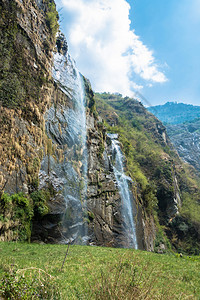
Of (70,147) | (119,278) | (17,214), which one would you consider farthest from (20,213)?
(119,278)

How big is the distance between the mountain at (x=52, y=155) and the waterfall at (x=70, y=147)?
0.34ft

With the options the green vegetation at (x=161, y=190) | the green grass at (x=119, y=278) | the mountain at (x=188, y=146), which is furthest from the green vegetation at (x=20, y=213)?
the mountain at (x=188, y=146)

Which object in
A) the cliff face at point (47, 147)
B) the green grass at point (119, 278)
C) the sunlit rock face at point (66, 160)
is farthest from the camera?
the sunlit rock face at point (66, 160)

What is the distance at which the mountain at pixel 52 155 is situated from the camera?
14.3m

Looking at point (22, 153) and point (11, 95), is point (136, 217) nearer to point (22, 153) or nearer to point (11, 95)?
point (22, 153)

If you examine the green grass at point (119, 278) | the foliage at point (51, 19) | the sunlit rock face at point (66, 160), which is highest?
the foliage at point (51, 19)

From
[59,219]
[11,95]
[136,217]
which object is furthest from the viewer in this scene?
[136,217]

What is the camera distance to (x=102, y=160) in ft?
90.8

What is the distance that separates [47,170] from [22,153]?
3.12 meters

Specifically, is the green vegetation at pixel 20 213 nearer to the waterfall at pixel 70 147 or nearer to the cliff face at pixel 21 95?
the cliff face at pixel 21 95

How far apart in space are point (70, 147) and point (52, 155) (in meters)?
3.82

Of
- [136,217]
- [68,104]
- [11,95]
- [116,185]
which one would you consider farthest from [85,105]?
[136,217]

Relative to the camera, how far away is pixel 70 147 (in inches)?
869

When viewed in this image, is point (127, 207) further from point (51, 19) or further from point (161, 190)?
point (51, 19)
